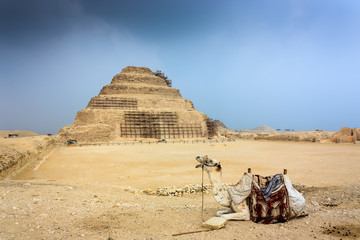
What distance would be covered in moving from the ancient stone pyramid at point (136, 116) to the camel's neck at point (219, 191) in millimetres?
32136

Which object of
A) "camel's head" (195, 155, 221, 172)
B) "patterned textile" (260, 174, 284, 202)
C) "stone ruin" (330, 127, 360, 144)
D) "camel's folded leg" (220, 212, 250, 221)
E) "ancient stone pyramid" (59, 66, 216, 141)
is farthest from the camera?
"ancient stone pyramid" (59, 66, 216, 141)

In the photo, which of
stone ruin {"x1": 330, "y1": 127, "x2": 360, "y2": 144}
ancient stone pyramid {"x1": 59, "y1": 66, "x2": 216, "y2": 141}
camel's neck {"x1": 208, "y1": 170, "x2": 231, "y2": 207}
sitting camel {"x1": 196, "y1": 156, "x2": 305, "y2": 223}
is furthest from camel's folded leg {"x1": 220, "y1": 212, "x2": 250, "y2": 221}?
stone ruin {"x1": 330, "y1": 127, "x2": 360, "y2": 144}

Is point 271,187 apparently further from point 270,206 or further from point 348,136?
point 348,136

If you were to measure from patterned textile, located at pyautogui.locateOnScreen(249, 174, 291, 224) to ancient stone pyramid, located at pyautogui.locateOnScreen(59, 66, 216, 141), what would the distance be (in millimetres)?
32675

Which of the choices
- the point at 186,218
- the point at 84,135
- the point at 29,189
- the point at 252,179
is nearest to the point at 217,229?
the point at 186,218

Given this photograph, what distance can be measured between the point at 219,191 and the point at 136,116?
3996cm

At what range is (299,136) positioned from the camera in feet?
139

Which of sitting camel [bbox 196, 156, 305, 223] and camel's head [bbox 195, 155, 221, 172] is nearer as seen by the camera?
sitting camel [bbox 196, 156, 305, 223]

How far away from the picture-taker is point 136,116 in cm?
4391

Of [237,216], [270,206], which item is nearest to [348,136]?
[270,206]

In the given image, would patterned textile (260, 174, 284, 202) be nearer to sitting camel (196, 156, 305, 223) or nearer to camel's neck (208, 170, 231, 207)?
sitting camel (196, 156, 305, 223)

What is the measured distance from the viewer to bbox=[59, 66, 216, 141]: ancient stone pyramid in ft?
119

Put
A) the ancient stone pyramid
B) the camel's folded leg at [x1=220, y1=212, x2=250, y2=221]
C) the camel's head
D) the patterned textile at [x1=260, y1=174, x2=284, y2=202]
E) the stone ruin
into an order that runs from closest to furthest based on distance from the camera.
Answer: the camel's folded leg at [x1=220, y1=212, x2=250, y2=221] < the patterned textile at [x1=260, y1=174, x2=284, y2=202] < the camel's head < the stone ruin < the ancient stone pyramid

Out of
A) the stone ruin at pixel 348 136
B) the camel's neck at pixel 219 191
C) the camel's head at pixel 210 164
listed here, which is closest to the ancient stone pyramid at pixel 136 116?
the stone ruin at pixel 348 136
